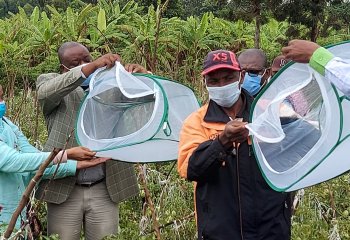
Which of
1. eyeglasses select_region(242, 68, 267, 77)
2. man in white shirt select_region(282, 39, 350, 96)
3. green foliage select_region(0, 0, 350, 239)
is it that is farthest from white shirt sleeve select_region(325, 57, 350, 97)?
eyeglasses select_region(242, 68, 267, 77)

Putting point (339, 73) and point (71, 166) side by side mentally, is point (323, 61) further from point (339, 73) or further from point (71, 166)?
point (71, 166)

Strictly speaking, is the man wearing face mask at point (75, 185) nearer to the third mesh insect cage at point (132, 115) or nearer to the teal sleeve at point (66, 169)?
the teal sleeve at point (66, 169)

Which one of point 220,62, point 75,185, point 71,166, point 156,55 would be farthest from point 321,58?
point 156,55

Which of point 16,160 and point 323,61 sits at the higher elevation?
point 323,61

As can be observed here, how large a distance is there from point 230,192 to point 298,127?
35 cm

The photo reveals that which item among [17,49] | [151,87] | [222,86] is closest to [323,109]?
[222,86]

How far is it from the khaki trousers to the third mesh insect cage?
1.44 feet

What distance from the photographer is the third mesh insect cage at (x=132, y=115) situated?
8.62 ft

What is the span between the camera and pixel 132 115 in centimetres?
282

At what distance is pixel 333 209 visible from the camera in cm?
344

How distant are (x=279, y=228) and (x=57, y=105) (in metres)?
1.38

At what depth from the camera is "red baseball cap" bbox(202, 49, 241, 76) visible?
2215 millimetres

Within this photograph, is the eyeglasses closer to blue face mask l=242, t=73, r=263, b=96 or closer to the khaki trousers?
blue face mask l=242, t=73, r=263, b=96

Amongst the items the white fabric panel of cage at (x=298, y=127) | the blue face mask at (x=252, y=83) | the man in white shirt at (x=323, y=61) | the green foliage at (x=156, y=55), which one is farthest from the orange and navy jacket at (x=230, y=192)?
the blue face mask at (x=252, y=83)
